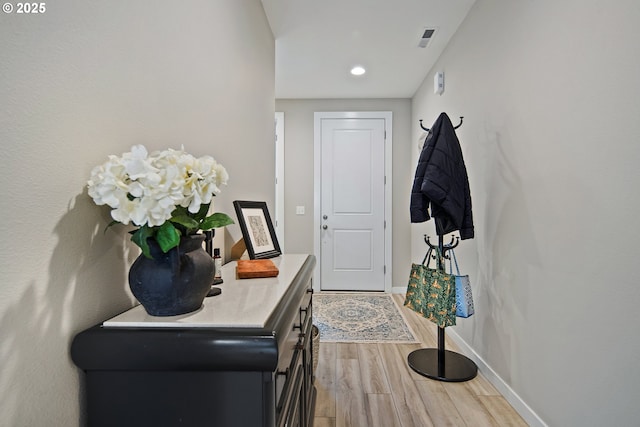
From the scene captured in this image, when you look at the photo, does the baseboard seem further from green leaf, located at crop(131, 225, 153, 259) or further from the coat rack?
green leaf, located at crop(131, 225, 153, 259)

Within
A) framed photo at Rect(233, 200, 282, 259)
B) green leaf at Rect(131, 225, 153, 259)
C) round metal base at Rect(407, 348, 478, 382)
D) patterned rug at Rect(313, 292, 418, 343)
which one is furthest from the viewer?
patterned rug at Rect(313, 292, 418, 343)

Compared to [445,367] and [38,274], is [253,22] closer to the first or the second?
[38,274]

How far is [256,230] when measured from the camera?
5.58ft

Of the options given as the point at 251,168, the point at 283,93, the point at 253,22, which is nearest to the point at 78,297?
the point at 251,168

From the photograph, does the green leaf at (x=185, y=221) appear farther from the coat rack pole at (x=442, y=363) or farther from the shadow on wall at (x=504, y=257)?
the coat rack pole at (x=442, y=363)

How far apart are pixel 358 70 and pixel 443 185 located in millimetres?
1986

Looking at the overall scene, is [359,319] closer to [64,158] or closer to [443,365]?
[443,365]

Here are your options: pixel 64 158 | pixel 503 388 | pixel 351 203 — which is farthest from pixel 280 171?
pixel 64 158

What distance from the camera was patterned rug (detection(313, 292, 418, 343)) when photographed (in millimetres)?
3010

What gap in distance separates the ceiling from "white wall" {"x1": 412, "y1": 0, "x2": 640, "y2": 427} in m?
0.39

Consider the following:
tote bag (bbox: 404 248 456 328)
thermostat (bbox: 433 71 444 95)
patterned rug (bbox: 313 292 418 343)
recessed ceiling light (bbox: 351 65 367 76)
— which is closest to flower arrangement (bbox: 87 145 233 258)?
tote bag (bbox: 404 248 456 328)

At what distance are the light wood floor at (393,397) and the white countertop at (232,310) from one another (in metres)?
1.09

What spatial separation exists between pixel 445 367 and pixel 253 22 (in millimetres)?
2590

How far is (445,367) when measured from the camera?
241cm
